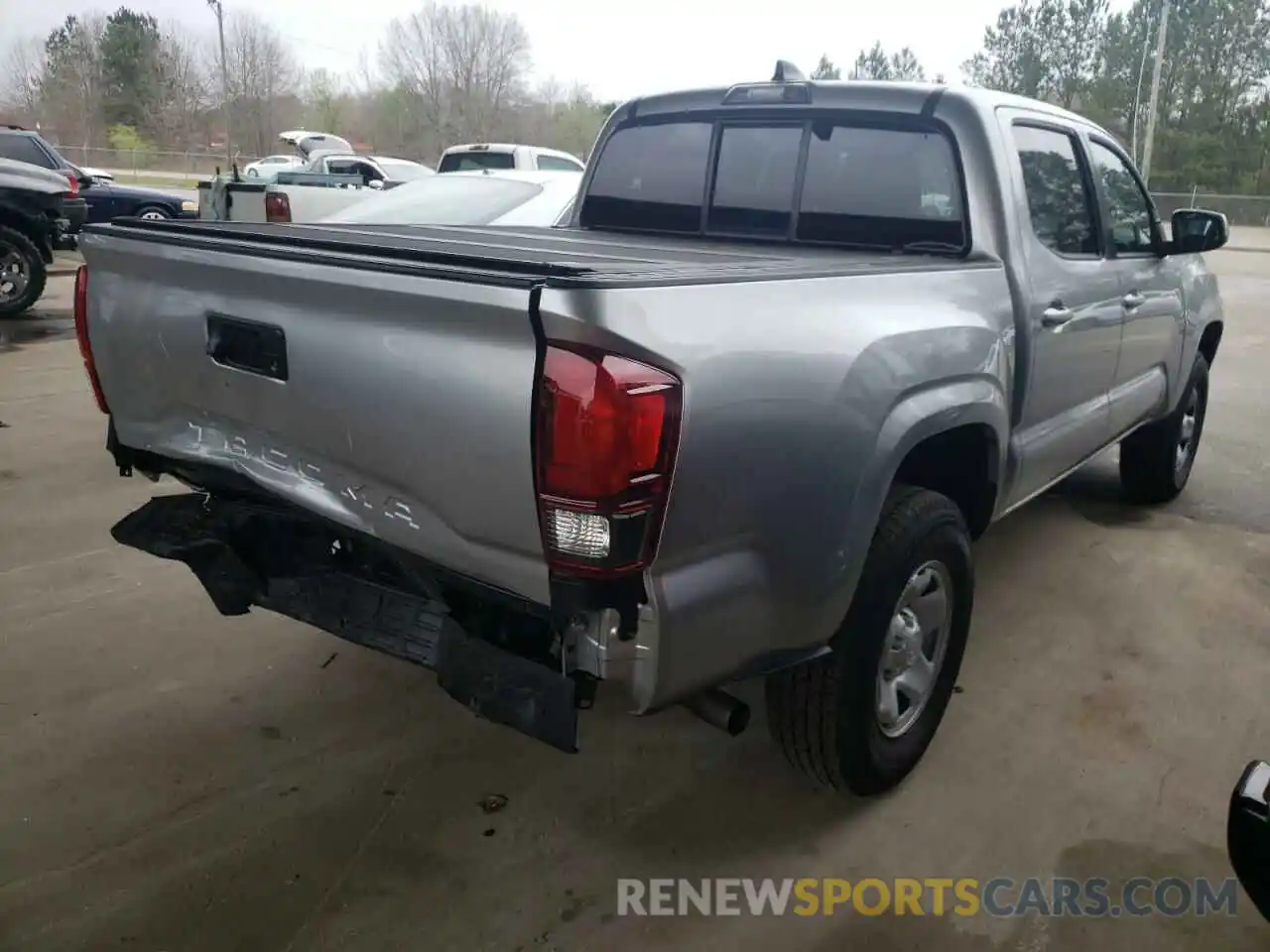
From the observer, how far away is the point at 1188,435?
5562 millimetres

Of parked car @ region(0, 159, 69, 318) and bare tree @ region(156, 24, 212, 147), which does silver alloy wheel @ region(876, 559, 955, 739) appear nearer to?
parked car @ region(0, 159, 69, 318)

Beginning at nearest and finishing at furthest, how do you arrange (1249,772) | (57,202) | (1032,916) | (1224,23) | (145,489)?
(1249,772), (1032,916), (145,489), (57,202), (1224,23)

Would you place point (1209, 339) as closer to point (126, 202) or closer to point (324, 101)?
point (126, 202)

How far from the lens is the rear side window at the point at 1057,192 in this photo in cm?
343

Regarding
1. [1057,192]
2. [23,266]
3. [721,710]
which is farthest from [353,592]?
[23,266]

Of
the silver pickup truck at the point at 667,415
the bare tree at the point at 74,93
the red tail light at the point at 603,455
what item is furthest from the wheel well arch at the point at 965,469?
the bare tree at the point at 74,93

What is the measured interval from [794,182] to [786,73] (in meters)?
0.49

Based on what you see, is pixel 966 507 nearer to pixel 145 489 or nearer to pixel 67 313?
pixel 145 489

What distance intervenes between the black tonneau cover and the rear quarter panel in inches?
2.4

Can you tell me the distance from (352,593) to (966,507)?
1879 millimetres

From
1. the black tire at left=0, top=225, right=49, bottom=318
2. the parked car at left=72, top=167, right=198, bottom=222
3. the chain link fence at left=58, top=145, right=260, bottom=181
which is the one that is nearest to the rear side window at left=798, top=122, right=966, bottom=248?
the black tire at left=0, top=225, right=49, bottom=318

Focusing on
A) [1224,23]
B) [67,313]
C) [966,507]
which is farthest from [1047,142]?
[1224,23]

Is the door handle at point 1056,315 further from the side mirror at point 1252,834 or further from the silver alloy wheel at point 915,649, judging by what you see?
the side mirror at point 1252,834

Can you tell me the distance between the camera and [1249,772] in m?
2.06
